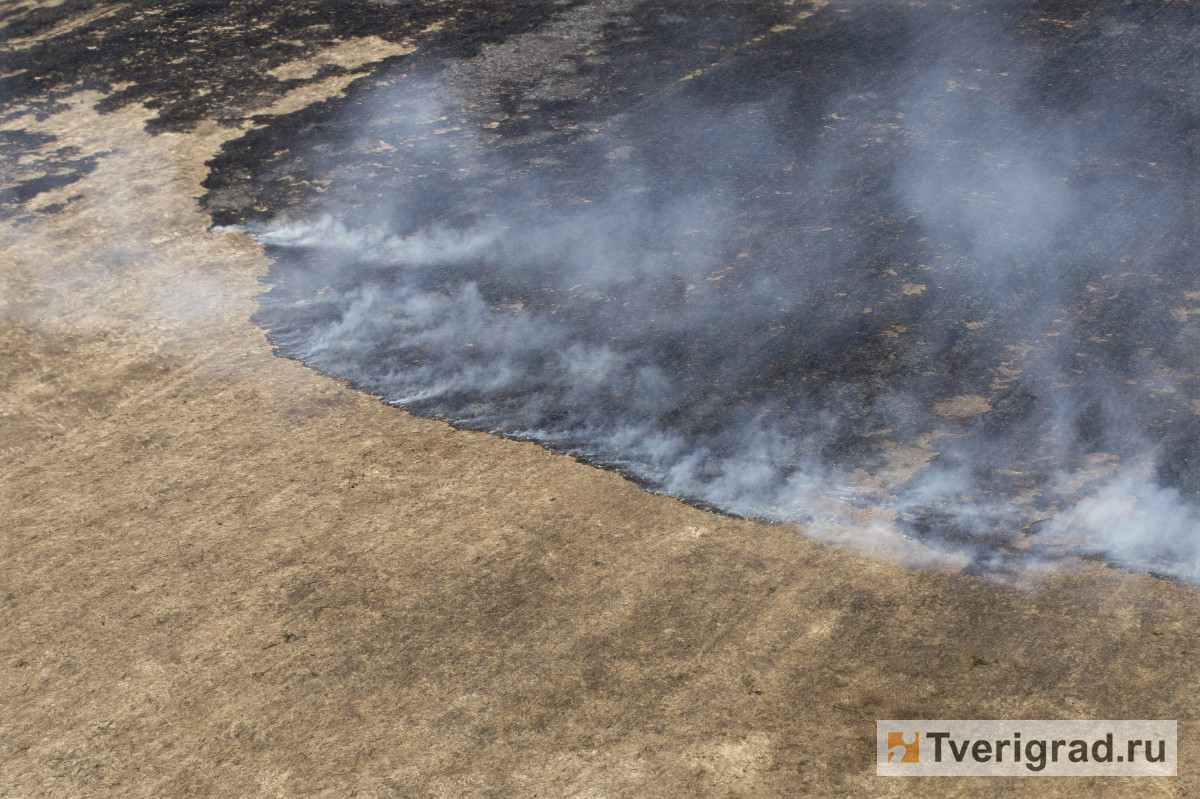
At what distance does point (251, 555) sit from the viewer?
156 inches

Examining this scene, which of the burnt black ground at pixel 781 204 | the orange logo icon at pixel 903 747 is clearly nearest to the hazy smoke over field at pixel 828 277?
the burnt black ground at pixel 781 204

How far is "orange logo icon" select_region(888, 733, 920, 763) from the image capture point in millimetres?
3035

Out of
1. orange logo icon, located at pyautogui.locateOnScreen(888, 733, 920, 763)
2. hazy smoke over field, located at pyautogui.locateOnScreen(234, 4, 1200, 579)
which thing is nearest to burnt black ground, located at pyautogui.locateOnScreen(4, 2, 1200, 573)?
hazy smoke over field, located at pyautogui.locateOnScreen(234, 4, 1200, 579)

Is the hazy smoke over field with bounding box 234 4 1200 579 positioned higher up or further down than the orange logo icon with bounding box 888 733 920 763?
higher up

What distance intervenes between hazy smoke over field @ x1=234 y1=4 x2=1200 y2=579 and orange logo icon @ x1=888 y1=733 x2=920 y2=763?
80 cm

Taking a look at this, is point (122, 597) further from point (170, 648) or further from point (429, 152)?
point (429, 152)

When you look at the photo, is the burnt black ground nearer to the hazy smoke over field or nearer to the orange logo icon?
the hazy smoke over field

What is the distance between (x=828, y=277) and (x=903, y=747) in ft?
8.78

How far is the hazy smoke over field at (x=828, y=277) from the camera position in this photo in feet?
13.5

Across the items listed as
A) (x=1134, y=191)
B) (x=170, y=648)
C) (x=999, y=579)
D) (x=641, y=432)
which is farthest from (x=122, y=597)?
(x=1134, y=191)

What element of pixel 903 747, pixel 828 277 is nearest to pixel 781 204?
pixel 828 277

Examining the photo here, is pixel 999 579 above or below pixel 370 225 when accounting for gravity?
below

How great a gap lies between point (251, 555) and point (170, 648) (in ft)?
1.54

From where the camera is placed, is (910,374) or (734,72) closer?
(910,374)
